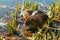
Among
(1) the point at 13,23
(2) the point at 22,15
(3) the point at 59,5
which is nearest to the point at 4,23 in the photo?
(1) the point at 13,23

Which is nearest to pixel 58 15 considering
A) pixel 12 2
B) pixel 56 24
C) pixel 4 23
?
pixel 56 24

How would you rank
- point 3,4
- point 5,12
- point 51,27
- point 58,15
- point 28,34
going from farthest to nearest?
point 3,4, point 5,12, point 58,15, point 51,27, point 28,34

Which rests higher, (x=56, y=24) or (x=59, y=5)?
(x=59, y=5)

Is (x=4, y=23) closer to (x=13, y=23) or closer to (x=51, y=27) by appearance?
(x=13, y=23)

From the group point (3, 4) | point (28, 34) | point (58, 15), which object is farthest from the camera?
point (3, 4)

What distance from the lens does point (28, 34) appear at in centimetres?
312

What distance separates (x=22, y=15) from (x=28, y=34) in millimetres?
689

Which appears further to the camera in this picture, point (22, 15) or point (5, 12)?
point (5, 12)

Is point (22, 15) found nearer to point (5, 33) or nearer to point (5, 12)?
point (5, 12)

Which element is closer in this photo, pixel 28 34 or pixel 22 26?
pixel 28 34

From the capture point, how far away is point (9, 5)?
14.1ft

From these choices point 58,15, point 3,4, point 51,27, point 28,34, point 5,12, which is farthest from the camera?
point 3,4

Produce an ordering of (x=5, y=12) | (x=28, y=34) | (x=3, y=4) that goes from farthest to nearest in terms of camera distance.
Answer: (x=3, y=4), (x=5, y=12), (x=28, y=34)

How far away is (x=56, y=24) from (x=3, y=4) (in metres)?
1.40
